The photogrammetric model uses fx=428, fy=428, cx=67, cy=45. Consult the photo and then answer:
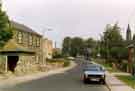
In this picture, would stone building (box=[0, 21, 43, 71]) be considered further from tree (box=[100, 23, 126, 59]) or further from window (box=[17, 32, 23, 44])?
tree (box=[100, 23, 126, 59])

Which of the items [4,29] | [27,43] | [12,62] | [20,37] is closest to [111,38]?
[27,43]

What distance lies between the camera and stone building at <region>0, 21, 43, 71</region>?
55.7 meters

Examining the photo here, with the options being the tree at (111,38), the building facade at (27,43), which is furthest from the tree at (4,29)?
the tree at (111,38)

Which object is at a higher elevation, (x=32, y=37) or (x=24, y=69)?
(x=32, y=37)

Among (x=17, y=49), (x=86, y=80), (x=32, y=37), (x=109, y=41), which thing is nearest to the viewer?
(x=86, y=80)

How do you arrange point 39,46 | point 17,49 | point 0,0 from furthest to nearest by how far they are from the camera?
point 39,46 → point 17,49 → point 0,0

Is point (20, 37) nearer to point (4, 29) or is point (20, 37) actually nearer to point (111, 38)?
point (4, 29)

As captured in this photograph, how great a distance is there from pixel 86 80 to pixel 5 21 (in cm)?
1027

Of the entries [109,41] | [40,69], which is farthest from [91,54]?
[40,69]

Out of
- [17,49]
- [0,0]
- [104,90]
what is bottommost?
[104,90]

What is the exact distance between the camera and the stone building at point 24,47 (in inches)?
2192

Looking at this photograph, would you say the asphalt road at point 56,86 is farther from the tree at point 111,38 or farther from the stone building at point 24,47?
the tree at point 111,38

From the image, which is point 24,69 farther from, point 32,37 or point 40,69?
point 32,37

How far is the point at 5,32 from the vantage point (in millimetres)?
43312
